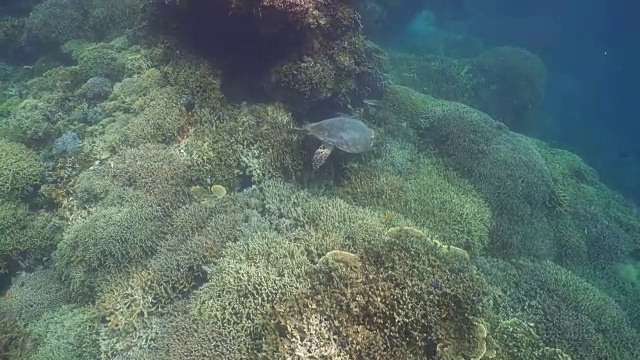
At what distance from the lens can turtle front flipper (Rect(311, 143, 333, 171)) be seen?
21.4 ft

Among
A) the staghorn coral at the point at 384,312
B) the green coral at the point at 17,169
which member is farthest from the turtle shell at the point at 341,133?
the green coral at the point at 17,169

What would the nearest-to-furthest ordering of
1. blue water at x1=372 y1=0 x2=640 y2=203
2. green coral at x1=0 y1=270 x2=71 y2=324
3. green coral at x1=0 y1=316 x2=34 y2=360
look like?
1. green coral at x1=0 y1=316 x2=34 y2=360
2. green coral at x1=0 y1=270 x2=71 y2=324
3. blue water at x1=372 y1=0 x2=640 y2=203

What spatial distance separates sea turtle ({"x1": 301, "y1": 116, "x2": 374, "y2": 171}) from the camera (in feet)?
21.4

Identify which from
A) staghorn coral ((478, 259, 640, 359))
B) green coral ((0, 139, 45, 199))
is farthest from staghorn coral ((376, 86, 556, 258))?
green coral ((0, 139, 45, 199))

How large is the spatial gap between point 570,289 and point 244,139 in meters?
5.77

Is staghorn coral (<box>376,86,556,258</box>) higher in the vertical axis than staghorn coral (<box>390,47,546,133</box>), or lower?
higher

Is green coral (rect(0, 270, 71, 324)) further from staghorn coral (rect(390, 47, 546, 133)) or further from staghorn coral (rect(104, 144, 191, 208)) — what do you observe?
staghorn coral (rect(390, 47, 546, 133))

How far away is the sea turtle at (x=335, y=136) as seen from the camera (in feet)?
21.4

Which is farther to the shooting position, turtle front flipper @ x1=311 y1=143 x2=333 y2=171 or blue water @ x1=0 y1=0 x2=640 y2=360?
turtle front flipper @ x1=311 y1=143 x2=333 y2=171

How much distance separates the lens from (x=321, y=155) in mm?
6551

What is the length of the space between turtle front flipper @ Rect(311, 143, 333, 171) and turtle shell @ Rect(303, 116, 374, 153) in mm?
95

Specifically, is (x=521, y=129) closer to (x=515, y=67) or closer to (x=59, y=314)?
(x=515, y=67)

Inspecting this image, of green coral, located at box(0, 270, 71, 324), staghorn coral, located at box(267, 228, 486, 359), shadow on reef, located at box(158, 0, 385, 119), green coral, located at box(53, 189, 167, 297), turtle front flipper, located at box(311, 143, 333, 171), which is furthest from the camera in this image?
shadow on reef, located at box(158, 0, 385, 119)

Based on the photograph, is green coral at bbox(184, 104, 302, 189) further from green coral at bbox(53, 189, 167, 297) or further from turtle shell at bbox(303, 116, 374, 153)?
green coral at bbox(53, 189, 167, 297)
